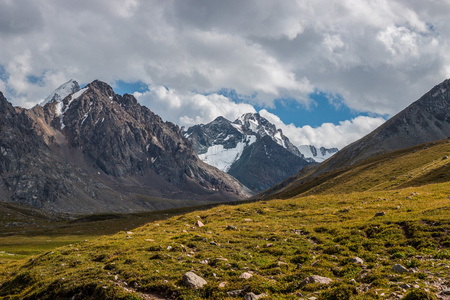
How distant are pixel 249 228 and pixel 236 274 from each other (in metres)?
12.3

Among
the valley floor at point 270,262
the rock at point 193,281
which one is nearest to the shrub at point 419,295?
the valley floor at point 270,262

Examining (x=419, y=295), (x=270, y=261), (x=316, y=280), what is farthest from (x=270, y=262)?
(x=419, y=295)

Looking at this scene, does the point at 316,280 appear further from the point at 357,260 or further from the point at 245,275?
the point at 357,260

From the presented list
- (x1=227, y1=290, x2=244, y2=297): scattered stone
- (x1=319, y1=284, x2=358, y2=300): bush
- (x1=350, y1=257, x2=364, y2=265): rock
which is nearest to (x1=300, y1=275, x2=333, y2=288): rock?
(x1=319, y1=284, x2=358, y2=300): bush

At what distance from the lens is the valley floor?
1675cm

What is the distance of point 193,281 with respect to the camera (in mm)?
17781

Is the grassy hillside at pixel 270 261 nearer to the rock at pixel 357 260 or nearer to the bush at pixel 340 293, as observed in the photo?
the bush at pixel 340 293

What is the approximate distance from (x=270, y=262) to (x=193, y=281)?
545 centimetres

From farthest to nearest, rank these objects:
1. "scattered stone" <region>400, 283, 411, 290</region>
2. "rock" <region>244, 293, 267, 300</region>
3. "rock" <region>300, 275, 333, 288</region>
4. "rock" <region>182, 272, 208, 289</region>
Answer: "rock" <region>182, 272, 208, 289</region>, "rock" <region>300, 275, 333, 288</region>, "rock" <region>244, 293, 267, 300</region>, "scattered stone" <region>400, 283, 411, 290</region>

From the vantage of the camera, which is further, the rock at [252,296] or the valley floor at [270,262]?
the valley floor at [270,262]

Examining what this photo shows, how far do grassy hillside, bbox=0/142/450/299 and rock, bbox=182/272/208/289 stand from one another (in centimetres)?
28

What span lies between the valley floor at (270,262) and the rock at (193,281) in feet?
1.29

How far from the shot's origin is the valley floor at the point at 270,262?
1675 cm

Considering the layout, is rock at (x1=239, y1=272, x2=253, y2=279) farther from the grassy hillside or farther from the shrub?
the shrub
